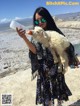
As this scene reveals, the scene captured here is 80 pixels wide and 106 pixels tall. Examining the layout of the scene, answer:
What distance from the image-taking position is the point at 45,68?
4023 mm

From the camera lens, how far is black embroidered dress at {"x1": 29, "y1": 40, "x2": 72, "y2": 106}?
3.92 metres

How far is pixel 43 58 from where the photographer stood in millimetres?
3947

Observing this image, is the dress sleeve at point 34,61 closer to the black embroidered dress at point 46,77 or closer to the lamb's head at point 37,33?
the black embroidered dress at point 46,77

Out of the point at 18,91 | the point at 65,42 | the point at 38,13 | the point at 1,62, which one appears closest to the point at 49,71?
the point at 65,42

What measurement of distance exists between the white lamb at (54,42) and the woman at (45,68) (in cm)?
7

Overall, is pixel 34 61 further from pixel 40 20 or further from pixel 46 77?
pixel 40 20

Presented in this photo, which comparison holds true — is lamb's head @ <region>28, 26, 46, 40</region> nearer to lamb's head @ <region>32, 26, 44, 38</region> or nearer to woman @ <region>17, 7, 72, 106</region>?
lamb's head @ <region>32, 26, 44, 38</region>

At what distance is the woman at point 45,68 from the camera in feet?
12.7

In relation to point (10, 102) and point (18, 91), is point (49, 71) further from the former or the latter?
point (18, 91)

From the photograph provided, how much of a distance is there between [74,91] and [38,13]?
2285mm

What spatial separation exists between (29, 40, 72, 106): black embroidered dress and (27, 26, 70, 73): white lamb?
7cm

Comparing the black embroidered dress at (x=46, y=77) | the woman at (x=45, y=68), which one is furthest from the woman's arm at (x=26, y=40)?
the black embroidered dress at (x=46, y=77)

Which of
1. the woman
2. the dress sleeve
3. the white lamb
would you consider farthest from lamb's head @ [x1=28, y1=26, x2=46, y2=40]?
the dress sleeve

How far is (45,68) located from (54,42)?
392 millimetres
